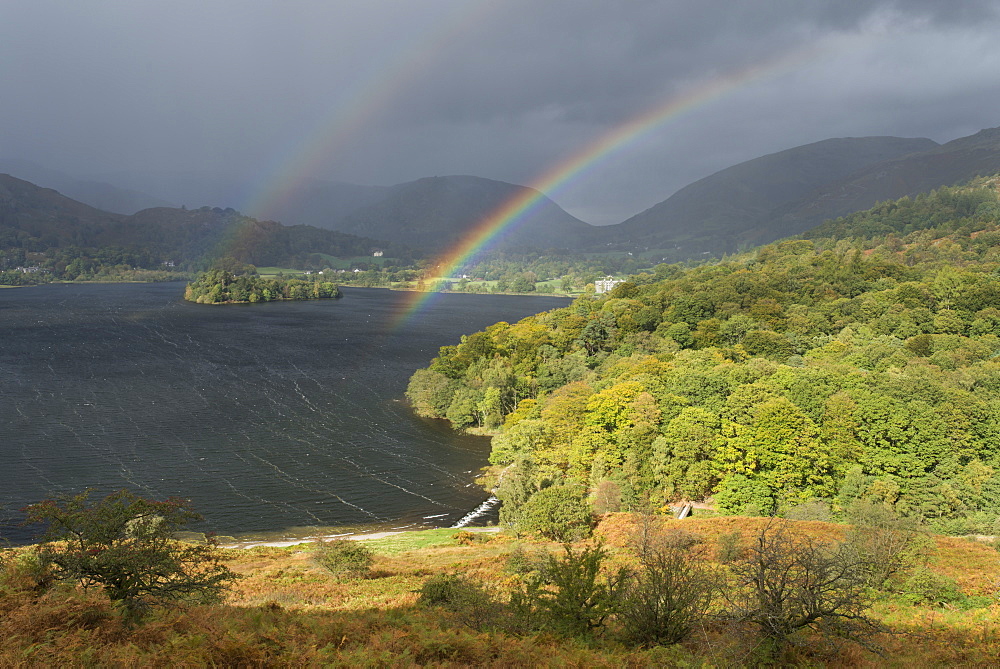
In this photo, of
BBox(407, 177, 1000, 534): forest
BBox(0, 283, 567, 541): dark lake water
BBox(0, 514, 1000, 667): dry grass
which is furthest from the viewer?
BBox(0, 283, 567, 541): dark lake water

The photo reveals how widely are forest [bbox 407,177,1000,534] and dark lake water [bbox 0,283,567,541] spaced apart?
6.42 meters

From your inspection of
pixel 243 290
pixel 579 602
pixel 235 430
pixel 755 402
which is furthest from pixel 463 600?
pixel 243 290

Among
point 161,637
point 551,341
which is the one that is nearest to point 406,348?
point 551,341

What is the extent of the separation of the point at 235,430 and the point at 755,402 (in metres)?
41.0

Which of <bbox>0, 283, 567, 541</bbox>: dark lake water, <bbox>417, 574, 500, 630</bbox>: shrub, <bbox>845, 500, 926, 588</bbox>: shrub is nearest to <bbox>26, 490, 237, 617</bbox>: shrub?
<bbox>417, 574, 500, 630</bbox>: shrub

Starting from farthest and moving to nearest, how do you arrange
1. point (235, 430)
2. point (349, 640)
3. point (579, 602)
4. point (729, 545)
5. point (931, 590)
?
point (235, 430) < point (729, 545) < point (931, 590) < point (579, 602) < point (349, 640)

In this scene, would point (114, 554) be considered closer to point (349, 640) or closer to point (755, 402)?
→ point (349, 640)

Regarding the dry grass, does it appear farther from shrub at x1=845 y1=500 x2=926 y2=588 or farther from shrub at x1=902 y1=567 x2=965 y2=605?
shrub at x1=845 y1=500 x2=926 y2=588

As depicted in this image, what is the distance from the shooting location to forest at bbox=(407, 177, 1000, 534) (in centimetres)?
3042

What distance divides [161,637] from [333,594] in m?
8.16

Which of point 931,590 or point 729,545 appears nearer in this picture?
point 931,590

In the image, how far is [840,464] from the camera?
31594 mm

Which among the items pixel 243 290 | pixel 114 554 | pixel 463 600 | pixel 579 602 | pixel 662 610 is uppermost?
pixel 243 290

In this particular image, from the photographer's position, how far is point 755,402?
35.5m
